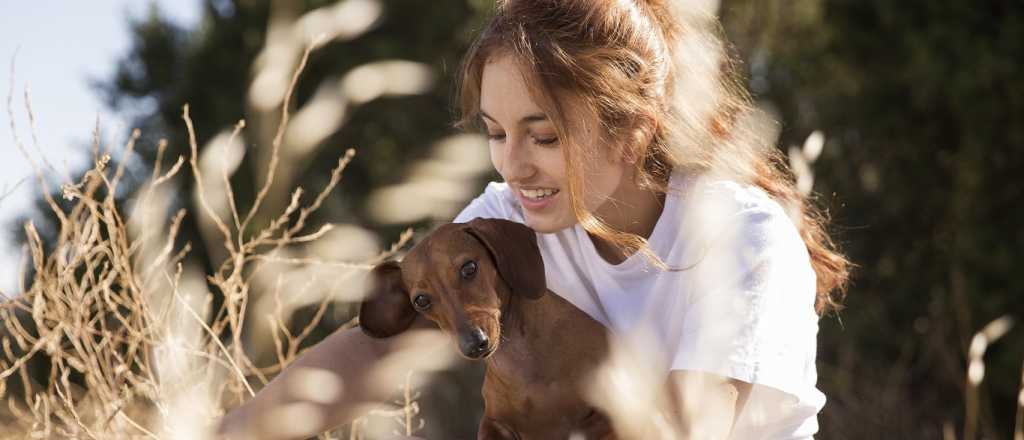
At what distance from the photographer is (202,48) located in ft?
23.8

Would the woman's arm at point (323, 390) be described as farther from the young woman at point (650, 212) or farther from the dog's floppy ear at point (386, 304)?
the dog's floppy ear at point (386, 304)

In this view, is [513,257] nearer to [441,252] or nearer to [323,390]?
[441,252]

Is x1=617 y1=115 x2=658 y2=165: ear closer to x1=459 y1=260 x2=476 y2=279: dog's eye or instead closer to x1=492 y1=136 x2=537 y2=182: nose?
x1=492 y1=136 x2=537 y2=182: nose

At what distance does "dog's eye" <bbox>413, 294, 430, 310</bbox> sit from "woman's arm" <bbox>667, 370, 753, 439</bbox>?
1.43ft

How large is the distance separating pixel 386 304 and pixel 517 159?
0.35 metres

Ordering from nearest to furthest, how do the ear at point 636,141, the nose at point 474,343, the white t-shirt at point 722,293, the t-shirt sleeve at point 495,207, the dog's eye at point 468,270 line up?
the nose at point 474,343, the dog's eye at point 468,270, the white t-shirt at point 722,293, the ear at point 636,141, the t-shirt sleeve at point 495,207

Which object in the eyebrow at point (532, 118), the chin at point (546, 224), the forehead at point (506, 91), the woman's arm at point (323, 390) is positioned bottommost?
the woman's arm at point (323, 390)

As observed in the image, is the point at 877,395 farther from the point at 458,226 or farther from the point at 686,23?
the point at 458,226

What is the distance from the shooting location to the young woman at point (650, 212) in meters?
1.85

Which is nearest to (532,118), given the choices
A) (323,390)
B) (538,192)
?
(538,192)

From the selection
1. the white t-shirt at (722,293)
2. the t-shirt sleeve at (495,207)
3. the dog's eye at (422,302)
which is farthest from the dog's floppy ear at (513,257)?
the t-shirt sleeve at (495,207)

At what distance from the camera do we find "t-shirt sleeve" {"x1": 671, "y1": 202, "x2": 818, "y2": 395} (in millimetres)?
1804

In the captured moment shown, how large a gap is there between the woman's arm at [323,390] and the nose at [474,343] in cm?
45

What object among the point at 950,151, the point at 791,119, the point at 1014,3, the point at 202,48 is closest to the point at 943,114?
the point at 950,151
